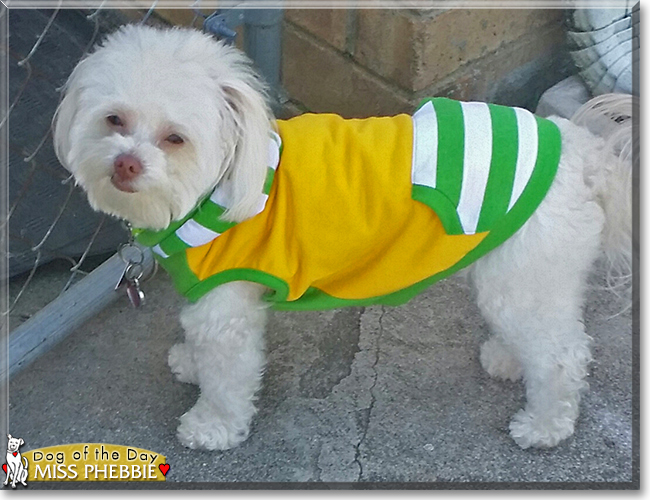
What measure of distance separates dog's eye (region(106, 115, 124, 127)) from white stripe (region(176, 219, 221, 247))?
258 mm

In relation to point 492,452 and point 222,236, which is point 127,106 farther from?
point 492,452

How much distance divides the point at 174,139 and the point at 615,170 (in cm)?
99

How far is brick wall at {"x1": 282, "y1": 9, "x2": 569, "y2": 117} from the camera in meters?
2.46

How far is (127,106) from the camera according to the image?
4.98 feet

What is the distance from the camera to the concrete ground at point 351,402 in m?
2.02

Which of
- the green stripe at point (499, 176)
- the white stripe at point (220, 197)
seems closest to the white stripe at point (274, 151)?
the white stripe at point (220, 197)

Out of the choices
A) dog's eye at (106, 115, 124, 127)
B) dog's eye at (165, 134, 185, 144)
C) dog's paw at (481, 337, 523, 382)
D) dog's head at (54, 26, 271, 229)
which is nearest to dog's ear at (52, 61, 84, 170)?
dog's head at (54, 26, 271, 229)

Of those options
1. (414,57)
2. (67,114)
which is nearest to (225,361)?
(67,114)

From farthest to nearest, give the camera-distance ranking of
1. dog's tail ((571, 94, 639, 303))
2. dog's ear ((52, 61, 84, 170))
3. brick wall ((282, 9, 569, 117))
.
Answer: brick wall ((282, 9, 569, 117)) < dog's tail ((571, 94, 639, 303)) < dog's ear ((52, 61, 84, 170))

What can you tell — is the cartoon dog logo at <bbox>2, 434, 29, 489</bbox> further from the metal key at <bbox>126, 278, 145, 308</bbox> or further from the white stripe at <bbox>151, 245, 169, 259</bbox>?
the white stripe at <bbox>151, 245, 169, 259</bbox>

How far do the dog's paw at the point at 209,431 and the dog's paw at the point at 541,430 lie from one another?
0.74 meters

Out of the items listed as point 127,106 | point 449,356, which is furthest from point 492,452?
point 127,106

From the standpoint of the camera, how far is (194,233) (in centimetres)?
169

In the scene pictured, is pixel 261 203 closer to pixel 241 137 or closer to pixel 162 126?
pixel 241 137
